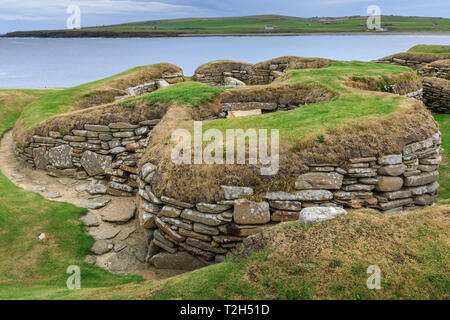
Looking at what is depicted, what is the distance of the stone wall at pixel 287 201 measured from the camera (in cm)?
740

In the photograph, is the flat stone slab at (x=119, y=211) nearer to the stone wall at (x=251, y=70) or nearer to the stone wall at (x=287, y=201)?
the stone wall at (x=287, y=201)

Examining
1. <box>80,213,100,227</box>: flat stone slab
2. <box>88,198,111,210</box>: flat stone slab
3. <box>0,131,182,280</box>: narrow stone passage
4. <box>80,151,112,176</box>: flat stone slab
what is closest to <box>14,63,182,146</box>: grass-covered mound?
<box>80,151,112,176</box>: flat stone slab

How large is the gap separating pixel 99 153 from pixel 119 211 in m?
3.42

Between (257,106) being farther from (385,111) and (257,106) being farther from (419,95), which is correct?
(419,95)

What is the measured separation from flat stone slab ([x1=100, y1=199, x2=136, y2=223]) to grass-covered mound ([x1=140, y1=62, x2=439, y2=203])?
7.58 ft

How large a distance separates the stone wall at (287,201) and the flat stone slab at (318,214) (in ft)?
4.79

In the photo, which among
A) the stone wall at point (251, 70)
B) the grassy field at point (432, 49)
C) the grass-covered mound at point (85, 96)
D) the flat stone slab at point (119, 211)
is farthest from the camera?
the grassy field at point (432, 49)

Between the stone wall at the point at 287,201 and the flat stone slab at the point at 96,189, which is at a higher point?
the stone wall at the point at 287,201

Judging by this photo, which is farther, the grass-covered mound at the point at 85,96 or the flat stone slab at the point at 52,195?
the grass-covered mound at the point at 85,96

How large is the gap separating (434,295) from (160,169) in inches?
261

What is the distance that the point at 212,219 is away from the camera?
24.6 ft

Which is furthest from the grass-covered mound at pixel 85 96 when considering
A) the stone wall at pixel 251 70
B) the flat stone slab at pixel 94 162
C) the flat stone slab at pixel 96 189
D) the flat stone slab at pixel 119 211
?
the flat stone slab at pixel 119 211

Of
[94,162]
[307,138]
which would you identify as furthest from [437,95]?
[94,162]
